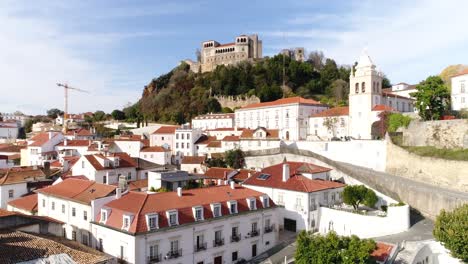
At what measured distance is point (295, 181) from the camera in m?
27.1

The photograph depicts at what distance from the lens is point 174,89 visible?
3558 inches

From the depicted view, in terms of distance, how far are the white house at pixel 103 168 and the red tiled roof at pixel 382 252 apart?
23.7 meters

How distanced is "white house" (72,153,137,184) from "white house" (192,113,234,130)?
2955 cm

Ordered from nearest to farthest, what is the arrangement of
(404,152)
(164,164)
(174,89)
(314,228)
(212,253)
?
(212,253), (314,228), (404,152), (164,164), (174,89)

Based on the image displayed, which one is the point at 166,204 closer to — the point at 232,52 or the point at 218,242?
the point at 218,242

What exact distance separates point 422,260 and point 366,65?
26.6 metres

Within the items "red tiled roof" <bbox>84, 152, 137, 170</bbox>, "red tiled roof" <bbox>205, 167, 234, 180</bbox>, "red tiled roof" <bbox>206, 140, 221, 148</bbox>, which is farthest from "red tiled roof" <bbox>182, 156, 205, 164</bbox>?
"red tiled roof" <bbox>84, 152, 137, 170</bbox>

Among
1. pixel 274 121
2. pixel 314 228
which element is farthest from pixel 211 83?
pixel 314 228

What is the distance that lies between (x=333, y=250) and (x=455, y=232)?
718cm

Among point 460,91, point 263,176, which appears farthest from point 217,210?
point 460,91

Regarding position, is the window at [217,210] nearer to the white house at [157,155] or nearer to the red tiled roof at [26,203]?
the red tiled roof at [26,203]

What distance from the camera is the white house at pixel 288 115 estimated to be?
51.9 meters

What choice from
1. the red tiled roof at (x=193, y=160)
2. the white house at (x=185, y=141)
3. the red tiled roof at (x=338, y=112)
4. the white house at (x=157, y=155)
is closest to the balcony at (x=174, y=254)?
the red tiled roof at (x=193, y=160)

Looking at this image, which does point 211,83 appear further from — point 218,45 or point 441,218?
point 441,218
